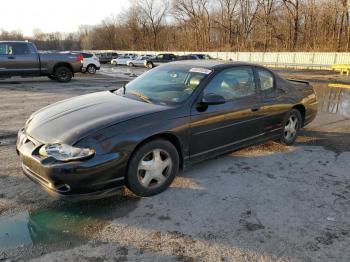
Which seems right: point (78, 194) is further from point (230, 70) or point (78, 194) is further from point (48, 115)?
point (230, 70)

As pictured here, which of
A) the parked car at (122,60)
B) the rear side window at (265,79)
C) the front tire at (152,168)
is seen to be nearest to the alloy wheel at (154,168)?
the front tire at (152,168)

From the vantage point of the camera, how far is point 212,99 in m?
4.31

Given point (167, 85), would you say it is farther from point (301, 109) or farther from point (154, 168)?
point (301, 109)

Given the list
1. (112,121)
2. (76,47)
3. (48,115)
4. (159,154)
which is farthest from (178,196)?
(76,47)

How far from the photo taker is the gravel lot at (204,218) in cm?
298

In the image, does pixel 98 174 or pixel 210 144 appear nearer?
pixel 98 174

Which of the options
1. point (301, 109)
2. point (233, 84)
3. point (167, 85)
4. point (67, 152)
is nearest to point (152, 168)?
point (67, 152)

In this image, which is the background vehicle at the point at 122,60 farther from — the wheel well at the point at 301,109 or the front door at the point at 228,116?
the front door at the point at 228,116

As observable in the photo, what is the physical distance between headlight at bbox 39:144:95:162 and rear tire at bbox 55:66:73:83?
Answer: 13691 millimetres

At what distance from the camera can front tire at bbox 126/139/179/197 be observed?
3.73 metres

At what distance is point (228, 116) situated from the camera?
15.3 feet

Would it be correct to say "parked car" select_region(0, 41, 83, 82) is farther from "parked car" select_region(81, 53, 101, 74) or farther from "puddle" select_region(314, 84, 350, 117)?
"puddle" select_region(314, 84, 350, 117)

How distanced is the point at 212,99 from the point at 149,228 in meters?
1.82

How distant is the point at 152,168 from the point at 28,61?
43.3ft
